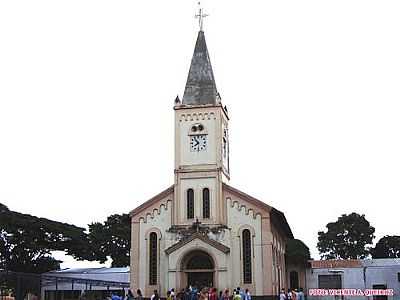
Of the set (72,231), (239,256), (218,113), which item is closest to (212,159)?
(218,113)

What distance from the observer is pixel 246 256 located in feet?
120

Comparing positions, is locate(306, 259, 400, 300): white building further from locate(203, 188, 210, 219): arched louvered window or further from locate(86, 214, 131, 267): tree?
locate(86, 214, 131, 267): tree

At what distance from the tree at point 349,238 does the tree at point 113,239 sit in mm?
28948

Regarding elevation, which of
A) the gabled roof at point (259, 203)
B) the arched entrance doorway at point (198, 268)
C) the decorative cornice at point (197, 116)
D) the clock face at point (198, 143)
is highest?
the decorative cornice at point (197, 116)

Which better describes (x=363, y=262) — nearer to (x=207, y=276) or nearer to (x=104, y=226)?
(x=207, y=276)

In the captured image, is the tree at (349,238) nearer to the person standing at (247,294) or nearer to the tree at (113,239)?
the tree at (113,239)

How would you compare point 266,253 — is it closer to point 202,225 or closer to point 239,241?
point 239,241

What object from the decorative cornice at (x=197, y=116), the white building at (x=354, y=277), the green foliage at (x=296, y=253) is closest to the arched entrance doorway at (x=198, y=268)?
the decorative cornice at (x=197, y=116)

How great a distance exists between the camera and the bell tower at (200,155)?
124 ft

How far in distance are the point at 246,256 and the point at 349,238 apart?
157 ft

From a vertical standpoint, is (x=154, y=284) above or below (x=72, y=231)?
below

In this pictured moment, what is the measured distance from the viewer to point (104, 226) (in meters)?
72.2

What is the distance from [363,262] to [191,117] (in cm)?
2607

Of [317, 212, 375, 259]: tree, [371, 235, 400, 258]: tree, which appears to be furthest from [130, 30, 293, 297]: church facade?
[371, 235, 400, 258]: tree
